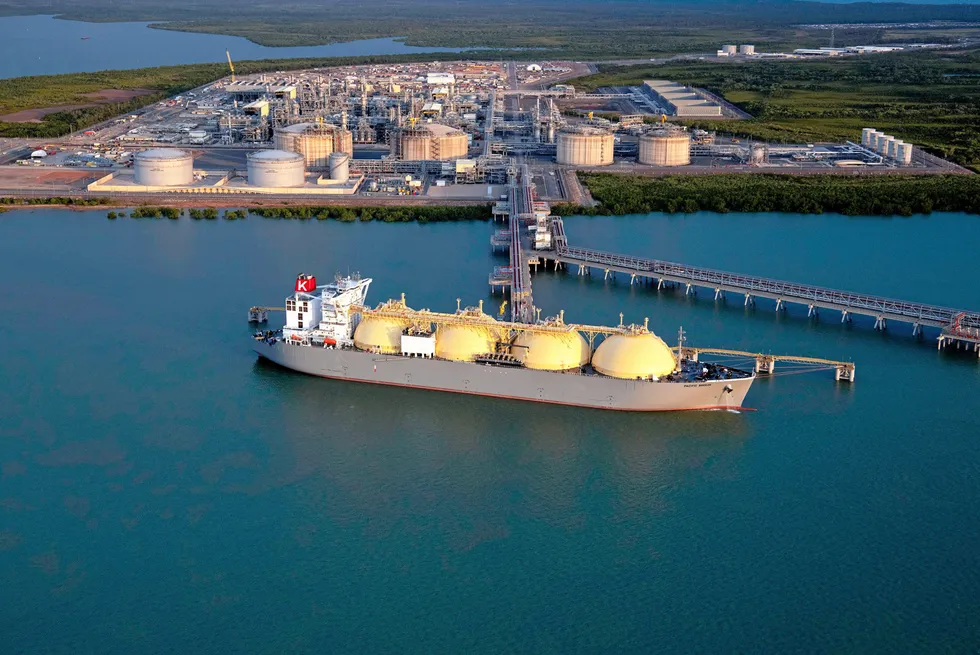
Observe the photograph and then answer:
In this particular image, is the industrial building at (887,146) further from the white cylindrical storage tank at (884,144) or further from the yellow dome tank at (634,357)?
the yellow dome tank at (634,357)

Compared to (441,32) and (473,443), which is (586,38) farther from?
(473,443)

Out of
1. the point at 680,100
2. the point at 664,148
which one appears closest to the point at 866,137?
the point at 664,148

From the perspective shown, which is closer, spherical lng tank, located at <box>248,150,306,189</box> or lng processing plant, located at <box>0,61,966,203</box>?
spherical lng tank, located at <box>248,150,306,189</box>

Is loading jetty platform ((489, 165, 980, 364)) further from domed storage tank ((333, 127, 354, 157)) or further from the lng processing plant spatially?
domed storage tank ((333, 127, 354, 157))

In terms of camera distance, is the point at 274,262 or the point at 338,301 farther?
the point at 274,262

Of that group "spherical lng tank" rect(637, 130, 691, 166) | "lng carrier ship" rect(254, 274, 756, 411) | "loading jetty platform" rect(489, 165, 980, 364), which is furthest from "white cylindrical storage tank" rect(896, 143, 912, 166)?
"lng carrier ship" rect(254, 274, 756, 411)

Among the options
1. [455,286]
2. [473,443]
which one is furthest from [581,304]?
[473,443]

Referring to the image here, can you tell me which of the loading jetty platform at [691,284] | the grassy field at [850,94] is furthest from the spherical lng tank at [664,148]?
the loading jetty platform at [691,284]
